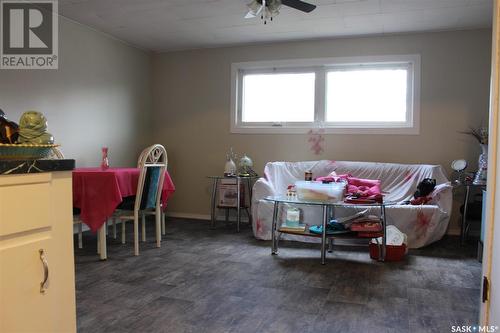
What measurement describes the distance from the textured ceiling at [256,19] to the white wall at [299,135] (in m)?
0.21

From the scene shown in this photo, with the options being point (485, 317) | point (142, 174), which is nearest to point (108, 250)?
point (142, 174)

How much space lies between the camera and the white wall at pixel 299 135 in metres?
4.45

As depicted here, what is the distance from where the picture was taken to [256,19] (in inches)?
164

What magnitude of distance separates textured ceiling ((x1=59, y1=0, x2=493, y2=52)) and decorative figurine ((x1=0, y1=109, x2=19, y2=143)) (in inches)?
115

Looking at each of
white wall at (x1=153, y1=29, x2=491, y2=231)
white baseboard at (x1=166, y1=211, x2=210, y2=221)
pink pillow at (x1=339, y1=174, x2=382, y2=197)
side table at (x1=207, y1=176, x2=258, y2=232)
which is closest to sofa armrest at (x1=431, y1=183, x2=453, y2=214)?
pink pillow at (x1=339, y1=174, x2=382, y2=197)

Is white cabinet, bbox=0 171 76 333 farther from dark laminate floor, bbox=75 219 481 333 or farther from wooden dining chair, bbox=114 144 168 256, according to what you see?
wooden dining chair, bbox=114 144 168 256

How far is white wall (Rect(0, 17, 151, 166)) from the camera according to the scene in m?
3.82

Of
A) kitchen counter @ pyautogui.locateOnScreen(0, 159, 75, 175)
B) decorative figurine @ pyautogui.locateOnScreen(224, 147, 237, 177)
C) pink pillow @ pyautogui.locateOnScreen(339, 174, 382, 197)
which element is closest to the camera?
kitchen counter @ pyautogui.locateOnScreen(0, 159, 75, 175)

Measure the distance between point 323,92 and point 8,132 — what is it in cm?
424

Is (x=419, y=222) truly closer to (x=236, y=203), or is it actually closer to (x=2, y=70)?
(x=236, y=203)

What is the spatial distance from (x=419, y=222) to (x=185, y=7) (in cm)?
300

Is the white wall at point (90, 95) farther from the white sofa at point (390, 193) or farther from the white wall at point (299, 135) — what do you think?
the white sofa at point (390, 193)

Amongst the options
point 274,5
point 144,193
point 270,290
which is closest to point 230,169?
point 144,193

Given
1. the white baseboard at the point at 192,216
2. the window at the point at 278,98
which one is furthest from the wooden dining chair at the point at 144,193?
the window at the point at 278,98
